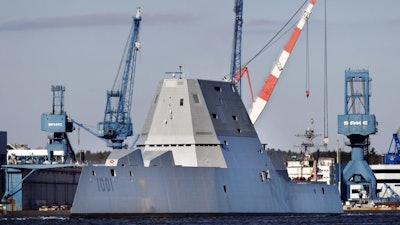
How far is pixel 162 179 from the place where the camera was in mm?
84625

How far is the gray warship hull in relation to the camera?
83.5 metres

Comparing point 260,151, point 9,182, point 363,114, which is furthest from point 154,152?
point 363,114

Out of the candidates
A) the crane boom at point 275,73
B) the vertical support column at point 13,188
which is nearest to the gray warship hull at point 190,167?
the crane boom at point 275,73

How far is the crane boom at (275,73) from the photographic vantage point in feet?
392

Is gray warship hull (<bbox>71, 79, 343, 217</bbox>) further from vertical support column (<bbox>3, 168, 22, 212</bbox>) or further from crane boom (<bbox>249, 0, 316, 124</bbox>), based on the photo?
vertical support column (<bbox>3, 168, 22, 212</bbox>)

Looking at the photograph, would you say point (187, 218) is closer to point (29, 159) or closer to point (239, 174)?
point (239, 174)

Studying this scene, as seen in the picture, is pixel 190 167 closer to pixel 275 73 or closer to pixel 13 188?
pixel 275 73

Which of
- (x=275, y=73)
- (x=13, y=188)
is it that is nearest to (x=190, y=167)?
(x=275, y=73)

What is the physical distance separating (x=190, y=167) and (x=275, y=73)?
42006mm

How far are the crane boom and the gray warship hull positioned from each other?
25.0 metres

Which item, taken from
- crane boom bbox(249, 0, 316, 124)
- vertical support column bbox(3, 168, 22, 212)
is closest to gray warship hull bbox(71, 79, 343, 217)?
crane boom bbox(249, 0, 316, 124)

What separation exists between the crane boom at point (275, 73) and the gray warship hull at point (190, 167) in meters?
25.0

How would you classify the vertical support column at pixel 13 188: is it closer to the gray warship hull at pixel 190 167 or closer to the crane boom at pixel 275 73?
the crane boom at pixel 275 73

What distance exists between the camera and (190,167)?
8556 cm
